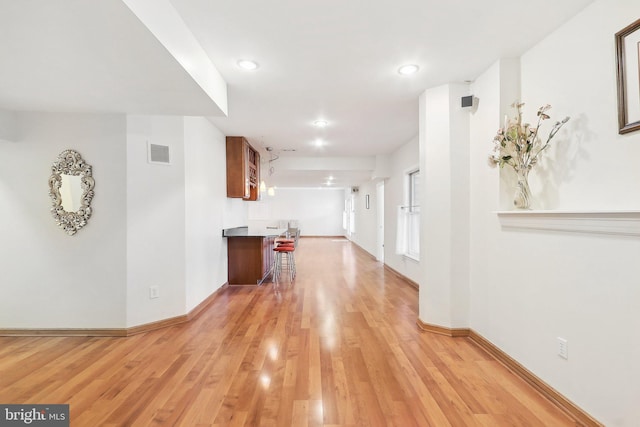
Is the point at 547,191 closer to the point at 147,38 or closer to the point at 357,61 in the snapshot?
the point at 357,61

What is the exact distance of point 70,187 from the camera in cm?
282

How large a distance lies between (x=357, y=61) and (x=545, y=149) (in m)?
1.59

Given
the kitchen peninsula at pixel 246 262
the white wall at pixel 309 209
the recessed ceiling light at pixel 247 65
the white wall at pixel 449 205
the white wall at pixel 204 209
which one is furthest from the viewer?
the white wall at pixel 309 209

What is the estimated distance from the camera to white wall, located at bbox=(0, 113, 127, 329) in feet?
9.29

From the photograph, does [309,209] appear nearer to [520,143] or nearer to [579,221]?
[520,143]

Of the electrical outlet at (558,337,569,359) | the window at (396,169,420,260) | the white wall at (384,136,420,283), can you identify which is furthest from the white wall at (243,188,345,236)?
the electrical outlet at (558,337,569,359)

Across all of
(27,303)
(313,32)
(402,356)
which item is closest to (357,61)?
(313,32)

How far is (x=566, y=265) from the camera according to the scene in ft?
5.88

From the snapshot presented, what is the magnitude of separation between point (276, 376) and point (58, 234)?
266 centimetres

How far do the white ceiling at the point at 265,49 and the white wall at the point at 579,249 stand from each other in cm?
28

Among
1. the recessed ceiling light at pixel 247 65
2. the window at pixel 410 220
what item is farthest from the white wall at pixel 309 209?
the recessed ceiling light at pixel 247 65

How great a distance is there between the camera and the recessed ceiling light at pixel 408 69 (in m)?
2.44

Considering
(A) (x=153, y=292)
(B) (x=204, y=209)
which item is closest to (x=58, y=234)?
(A) (x=153, y=292)

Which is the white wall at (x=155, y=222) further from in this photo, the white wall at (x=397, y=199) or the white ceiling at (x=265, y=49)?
the white wall at (x=397, y=199)
